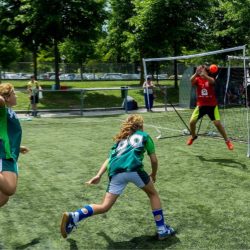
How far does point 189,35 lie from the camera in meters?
27.9

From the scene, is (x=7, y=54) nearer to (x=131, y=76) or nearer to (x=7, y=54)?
(x=7, y=54)

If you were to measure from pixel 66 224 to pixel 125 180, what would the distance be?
77 cm

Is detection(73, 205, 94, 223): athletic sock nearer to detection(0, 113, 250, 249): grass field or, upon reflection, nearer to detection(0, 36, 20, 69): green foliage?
detection(0, 113, 250, 249): grass field

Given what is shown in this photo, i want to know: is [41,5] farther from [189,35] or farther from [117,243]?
[117,243]

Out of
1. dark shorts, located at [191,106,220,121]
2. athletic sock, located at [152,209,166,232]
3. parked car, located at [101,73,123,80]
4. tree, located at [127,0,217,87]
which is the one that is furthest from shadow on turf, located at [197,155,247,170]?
parked car, located at [101,73,123,80]

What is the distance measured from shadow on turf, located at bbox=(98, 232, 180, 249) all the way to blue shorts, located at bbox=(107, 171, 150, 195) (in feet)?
1.78

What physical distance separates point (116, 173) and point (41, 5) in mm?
21304

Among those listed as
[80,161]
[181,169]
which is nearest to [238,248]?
[181,169]

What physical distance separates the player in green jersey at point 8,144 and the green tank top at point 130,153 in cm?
102

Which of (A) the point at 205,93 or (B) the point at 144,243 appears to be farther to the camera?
(A) the point at 205,93

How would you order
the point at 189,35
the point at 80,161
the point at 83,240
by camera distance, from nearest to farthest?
1. the point at 83,240
2. the point at 80,161
3. the point at 189,35

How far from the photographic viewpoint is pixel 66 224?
4.84 meters

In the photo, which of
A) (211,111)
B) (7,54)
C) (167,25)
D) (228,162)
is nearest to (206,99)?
(211,111)

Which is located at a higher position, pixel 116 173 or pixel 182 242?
pixel 116 173
